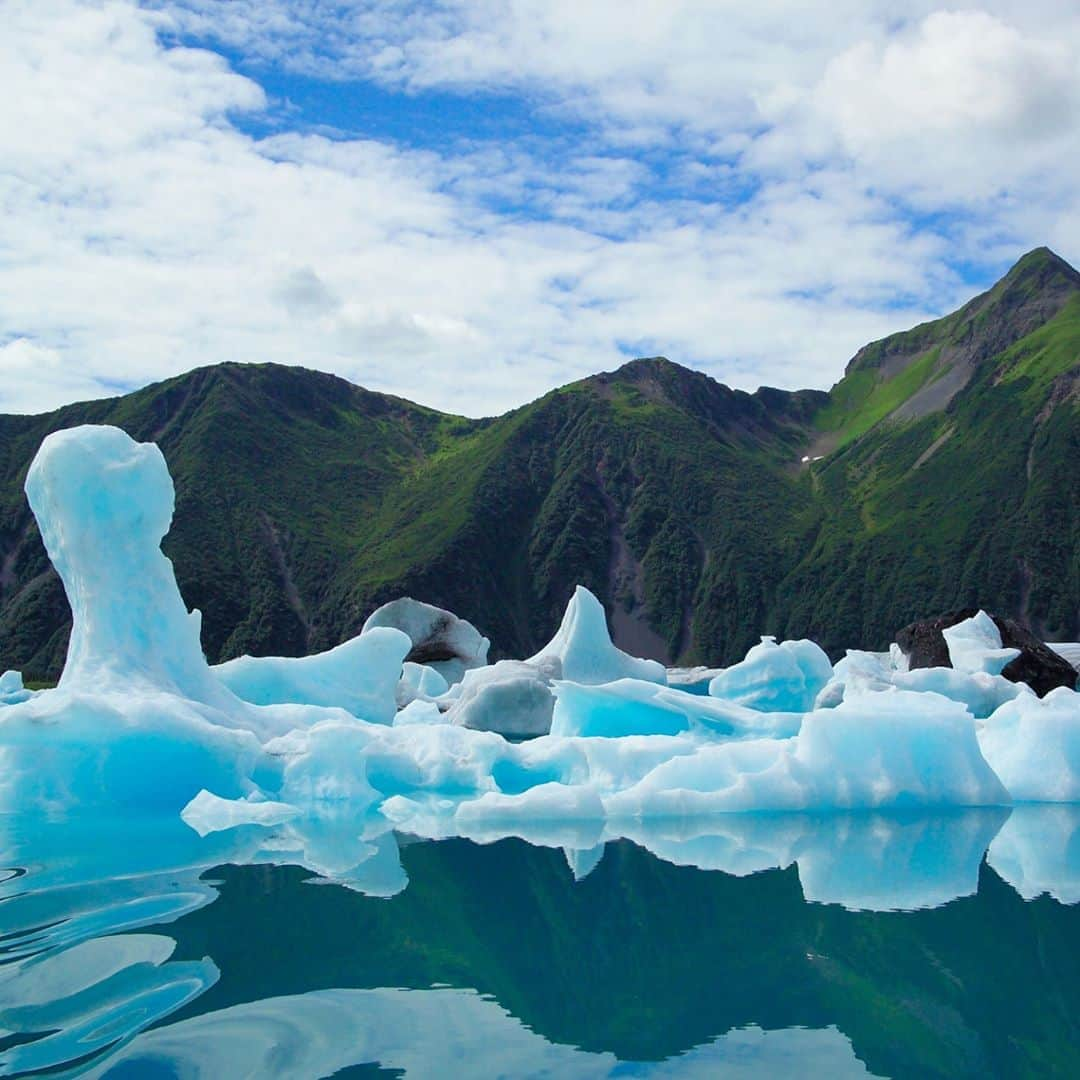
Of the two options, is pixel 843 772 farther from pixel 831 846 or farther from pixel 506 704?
pixel 506 704

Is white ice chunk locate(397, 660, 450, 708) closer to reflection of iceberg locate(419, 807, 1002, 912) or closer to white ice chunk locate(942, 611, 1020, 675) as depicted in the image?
white ice chunk locate(942, 611, 1020, 675)

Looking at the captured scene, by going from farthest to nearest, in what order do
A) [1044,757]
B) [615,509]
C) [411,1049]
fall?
1. [615,509]
2. [1044,757]
3. [411,1049]

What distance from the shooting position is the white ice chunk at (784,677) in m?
24.6

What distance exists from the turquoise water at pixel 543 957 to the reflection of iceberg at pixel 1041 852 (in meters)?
0.04

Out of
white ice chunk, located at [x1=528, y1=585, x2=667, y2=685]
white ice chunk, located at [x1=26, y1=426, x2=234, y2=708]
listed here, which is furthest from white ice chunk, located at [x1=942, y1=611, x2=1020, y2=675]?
white ice chunk, located at [x1=26, y1=426, x2=234, y2=708]

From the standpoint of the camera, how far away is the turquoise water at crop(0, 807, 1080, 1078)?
13.2 ft

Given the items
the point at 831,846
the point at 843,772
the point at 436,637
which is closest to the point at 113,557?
the point at 843,772

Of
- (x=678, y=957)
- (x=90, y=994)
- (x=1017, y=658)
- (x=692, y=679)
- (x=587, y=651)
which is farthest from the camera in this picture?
(x=692, y=679)

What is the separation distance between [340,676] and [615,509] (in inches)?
3799

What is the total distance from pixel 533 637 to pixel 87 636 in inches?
3426

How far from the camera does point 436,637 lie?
111 ft

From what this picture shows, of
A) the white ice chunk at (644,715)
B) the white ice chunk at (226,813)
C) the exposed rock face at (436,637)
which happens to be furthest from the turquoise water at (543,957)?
the exposed rock face at (436,637)

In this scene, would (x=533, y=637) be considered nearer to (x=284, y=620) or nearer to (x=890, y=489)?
(x=284, y=620)

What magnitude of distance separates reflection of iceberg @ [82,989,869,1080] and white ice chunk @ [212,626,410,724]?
37.4 feet
